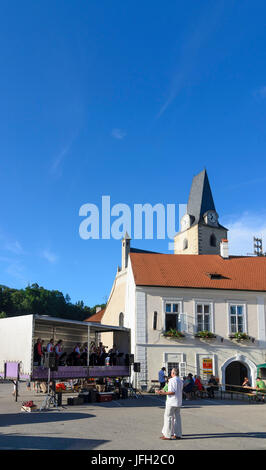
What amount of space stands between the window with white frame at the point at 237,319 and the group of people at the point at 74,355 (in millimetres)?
7449

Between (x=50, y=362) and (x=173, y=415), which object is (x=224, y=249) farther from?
(x=173, y=415)

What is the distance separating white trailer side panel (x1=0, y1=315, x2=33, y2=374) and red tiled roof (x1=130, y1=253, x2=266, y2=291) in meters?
9.23

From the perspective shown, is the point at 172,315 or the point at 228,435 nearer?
the point at 228,435

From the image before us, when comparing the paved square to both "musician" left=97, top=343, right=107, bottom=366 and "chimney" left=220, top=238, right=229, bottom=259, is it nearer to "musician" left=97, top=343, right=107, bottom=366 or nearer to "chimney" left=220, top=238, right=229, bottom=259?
"musician" left=97, top=343, right=107, bottom=366

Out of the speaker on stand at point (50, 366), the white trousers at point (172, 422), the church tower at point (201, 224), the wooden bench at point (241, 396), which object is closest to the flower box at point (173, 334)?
the wooden bench at point (241, 396)

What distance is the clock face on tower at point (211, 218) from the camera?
64062 mm

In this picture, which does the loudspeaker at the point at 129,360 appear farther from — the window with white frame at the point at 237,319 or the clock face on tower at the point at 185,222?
the clock face on tower at the point at 185,222

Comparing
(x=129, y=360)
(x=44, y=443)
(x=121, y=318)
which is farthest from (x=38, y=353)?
(x=121, y=318)

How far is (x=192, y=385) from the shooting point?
20938 millimetres

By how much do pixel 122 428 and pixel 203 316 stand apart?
15.8 metres
